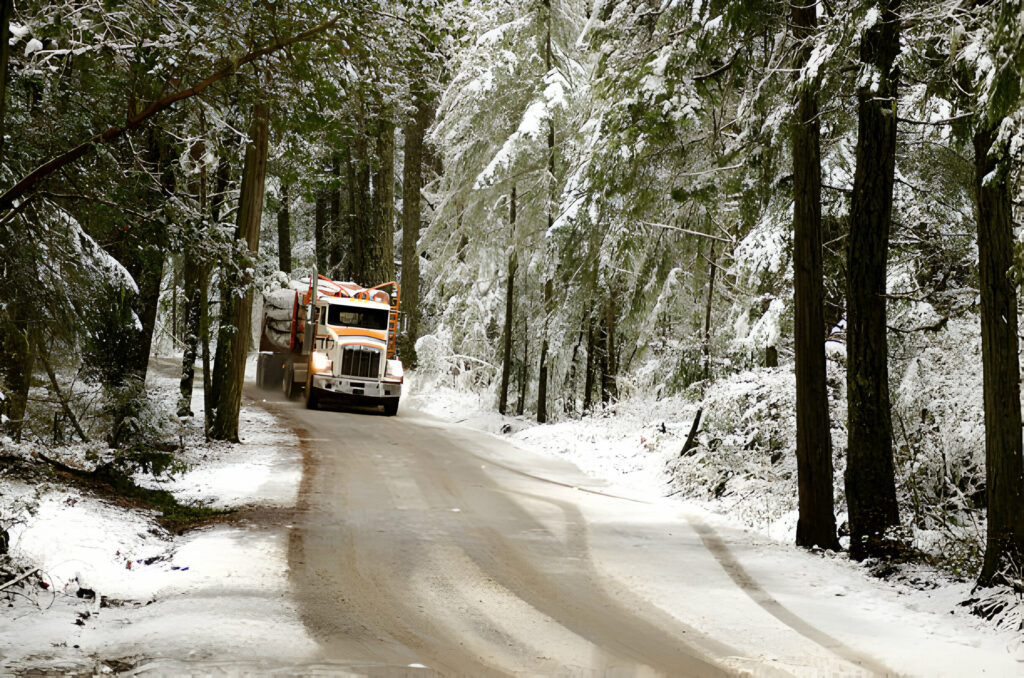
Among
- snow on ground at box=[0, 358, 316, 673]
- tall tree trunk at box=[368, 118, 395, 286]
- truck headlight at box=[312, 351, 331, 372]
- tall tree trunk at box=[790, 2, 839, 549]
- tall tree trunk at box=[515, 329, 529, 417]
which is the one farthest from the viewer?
tall tree trunk at box=[368, 118, 395, 286]

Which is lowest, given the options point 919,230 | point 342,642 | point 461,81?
point 342,642

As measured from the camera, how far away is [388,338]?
74.2ft

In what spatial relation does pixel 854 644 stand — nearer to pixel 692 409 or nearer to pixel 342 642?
pixel 342 642

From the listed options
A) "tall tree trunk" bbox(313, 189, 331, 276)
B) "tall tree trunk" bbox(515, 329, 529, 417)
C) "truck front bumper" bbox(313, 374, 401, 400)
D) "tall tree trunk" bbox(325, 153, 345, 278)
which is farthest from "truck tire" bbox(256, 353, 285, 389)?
"tall tree trunk" bbox(313, 189, 331, 276)

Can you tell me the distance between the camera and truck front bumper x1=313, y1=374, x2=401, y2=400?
21828 millimetres

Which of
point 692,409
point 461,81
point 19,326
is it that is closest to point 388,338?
point 461,81

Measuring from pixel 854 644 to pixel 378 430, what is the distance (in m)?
13.0

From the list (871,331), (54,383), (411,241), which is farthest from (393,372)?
(871,331)

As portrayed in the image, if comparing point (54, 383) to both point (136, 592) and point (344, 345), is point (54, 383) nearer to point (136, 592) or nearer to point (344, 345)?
point (136, 592)

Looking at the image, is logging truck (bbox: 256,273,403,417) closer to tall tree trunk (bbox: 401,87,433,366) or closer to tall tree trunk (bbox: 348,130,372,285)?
tall tree trunk (bbox: 401,87,433,366)

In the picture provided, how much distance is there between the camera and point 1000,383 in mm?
6855

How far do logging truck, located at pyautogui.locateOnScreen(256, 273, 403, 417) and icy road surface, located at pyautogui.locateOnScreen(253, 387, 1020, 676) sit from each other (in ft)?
31.6

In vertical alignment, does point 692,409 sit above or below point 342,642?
above

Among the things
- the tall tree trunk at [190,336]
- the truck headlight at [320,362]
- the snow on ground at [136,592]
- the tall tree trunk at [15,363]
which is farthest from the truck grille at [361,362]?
the snow on ground at [136,592]
